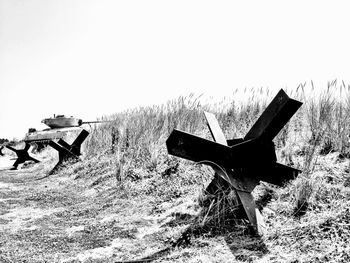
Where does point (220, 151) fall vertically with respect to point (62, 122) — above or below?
above

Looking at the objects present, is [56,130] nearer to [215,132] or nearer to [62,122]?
[62,122]

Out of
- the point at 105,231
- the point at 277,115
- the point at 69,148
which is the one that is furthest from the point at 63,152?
the point at 277,115

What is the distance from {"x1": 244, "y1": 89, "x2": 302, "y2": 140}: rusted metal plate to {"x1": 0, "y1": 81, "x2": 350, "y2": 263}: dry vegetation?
442mm

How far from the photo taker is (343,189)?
2.24 meters

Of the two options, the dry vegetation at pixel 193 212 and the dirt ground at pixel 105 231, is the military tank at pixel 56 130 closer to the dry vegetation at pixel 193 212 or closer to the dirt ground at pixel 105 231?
the dry vegetation at pixel 193 212

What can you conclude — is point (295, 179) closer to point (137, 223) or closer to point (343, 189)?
point (343, 189)

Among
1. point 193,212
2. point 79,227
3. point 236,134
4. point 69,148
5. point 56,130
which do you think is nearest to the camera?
point 193,212

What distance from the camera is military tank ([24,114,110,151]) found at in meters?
10.1

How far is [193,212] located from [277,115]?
1.21 meters

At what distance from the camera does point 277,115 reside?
2348 millimetres

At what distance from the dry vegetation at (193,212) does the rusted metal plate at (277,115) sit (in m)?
0.44

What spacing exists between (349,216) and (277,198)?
709mm

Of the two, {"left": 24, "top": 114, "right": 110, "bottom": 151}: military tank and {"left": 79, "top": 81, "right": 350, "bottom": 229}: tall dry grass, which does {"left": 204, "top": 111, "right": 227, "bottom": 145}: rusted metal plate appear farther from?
{"left": 24, "top": 114, "right": 110, "bottom": 151}: military tank

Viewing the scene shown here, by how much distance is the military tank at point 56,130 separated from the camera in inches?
399
